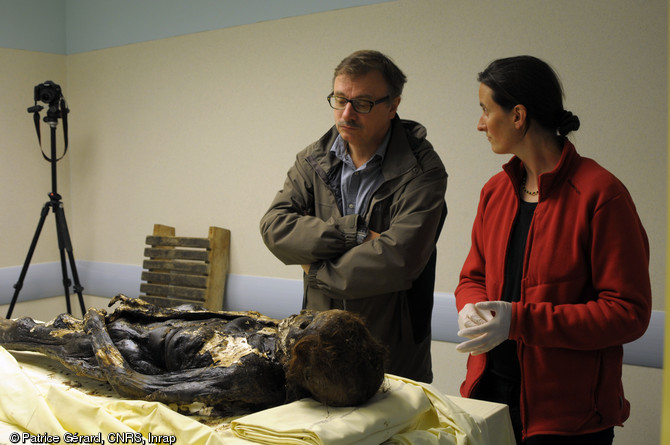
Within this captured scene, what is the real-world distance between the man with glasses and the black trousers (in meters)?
0.40

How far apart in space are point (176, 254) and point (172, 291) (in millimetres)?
265

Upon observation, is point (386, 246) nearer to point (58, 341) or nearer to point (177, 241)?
point (58, 341)

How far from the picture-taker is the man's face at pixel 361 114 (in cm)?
234

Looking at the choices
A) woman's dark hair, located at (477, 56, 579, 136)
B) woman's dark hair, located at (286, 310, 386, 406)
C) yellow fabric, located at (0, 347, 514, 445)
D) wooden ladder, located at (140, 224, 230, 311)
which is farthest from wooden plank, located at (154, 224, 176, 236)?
woman's dark hair, located at (477, 56, 579, 136)

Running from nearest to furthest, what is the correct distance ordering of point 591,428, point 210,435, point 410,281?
1. point 210,435
2. point 591,428
3. point 410,281

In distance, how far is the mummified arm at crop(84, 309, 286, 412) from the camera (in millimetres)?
1810

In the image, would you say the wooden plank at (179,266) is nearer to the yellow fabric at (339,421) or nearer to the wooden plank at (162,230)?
the wooden plank at (162,230)

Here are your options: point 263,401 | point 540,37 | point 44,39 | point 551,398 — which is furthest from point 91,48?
point 551,398

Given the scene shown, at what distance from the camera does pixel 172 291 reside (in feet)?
15.6

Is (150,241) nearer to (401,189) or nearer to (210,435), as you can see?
(401,189)

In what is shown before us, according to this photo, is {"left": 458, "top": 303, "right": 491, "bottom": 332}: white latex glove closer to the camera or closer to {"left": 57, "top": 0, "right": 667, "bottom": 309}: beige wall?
{"left": 57, "top": 0, "right": 667, "bottom": 309}: beige wall

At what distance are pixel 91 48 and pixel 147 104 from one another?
32.4 inches

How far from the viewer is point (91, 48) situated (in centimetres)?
550

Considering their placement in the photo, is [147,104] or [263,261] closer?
[263,261]
